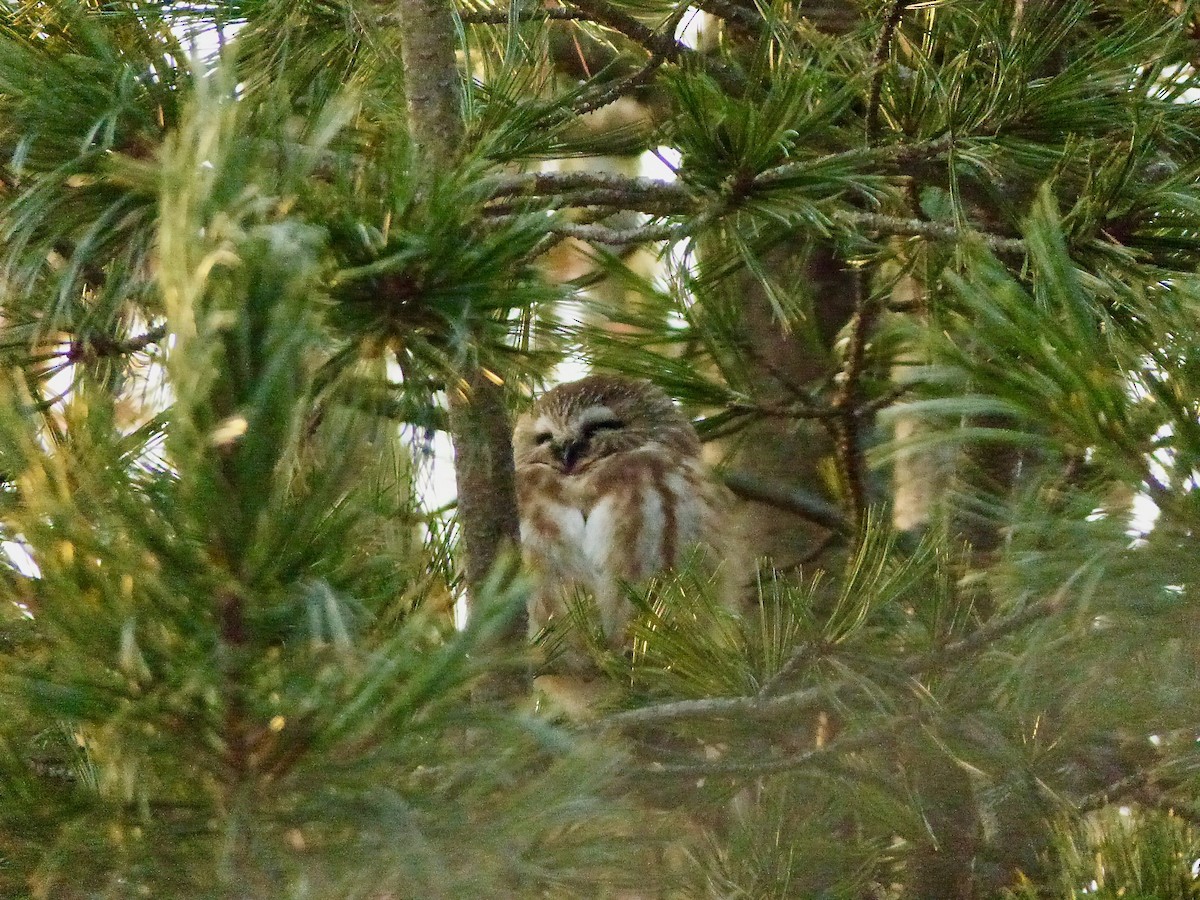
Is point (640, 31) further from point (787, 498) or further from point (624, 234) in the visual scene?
point (787, 498)

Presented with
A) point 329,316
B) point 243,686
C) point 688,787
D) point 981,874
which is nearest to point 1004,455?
point 981,874

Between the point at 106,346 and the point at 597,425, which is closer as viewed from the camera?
the point at 106,346

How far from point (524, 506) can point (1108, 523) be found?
2.29 m

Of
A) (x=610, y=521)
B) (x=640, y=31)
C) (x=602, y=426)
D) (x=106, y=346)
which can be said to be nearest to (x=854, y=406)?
(x=610, y=521)

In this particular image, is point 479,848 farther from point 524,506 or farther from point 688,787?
point 524,506

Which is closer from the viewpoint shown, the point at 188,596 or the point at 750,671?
the point at 188,596

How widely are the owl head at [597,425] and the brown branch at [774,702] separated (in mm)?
1786

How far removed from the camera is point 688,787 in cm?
184

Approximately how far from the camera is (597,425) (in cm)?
353

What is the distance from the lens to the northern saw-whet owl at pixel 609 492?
3121 millimetres

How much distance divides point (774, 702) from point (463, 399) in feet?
1.71

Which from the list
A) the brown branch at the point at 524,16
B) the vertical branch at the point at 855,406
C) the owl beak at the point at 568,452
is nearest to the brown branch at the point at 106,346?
the brown branch at the point at 524,16

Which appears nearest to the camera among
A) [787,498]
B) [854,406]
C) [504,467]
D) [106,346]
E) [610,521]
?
[504,467]

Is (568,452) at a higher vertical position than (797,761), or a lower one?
higher
